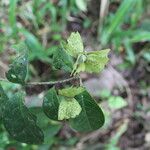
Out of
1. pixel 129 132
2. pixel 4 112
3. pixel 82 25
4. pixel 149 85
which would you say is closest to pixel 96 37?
pixel 82 25

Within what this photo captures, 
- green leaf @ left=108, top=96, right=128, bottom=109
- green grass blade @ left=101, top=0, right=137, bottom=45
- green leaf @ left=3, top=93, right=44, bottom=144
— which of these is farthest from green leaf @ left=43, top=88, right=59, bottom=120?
green grass blade @ left=101, top=0, right=137, bottom=45

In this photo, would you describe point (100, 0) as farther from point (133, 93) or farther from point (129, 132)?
point (129, 132)

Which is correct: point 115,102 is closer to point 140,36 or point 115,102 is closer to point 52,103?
point 140,36

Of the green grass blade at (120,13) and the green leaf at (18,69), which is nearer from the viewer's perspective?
the green leaf at (18,69)

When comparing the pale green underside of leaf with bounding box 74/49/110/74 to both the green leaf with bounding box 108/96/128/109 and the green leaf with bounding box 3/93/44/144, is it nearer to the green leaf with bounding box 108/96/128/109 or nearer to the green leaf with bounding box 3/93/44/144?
the green leaf with bounding box 3/93/44/144

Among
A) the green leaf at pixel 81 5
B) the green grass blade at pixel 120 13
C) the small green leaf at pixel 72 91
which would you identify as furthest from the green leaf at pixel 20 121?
the green leaf at pixel 81 5

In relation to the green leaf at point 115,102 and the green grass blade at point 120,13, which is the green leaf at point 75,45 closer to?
the green leaf at point 115,102

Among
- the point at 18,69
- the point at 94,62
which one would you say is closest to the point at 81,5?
the point at 18,69
